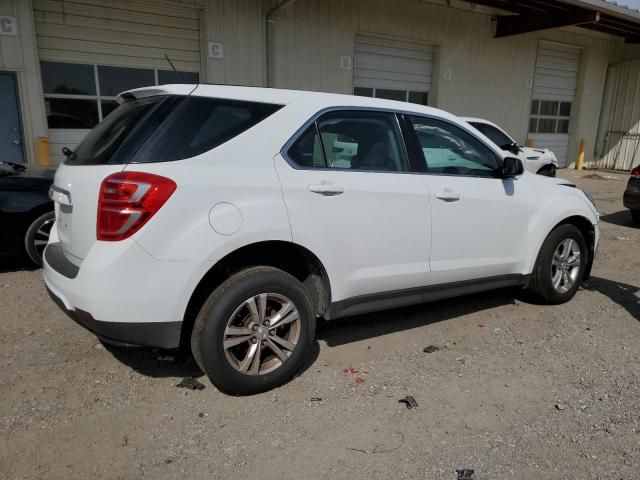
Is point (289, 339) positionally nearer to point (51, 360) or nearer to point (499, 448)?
point (499, 448)

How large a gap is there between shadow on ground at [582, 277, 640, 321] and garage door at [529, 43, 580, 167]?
1364 centimetres

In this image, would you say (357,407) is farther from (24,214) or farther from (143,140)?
(24,214)

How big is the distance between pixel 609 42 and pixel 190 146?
21.3m

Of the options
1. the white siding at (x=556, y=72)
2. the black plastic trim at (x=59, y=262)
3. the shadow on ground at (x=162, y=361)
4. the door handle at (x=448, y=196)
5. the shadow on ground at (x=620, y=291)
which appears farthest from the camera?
the white siding at (x=556, y=72)

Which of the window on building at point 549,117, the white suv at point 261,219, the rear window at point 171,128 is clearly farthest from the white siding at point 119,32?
the window on building at point 549,117

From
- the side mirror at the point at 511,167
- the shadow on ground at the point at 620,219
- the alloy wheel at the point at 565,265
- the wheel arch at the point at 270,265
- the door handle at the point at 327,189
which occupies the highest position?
the side mirror at the point at 511,167

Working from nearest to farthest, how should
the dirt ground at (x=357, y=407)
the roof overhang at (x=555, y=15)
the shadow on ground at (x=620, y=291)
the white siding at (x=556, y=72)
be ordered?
the dirt ground at (x=357, y=407)
the shadow on ground at (x=620, y=291)
the roof overhang at (x=555, y=15)
the white siding at (x=556, y=72)

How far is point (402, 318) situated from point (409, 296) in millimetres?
744

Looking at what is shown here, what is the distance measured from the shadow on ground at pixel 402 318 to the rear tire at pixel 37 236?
3.16m

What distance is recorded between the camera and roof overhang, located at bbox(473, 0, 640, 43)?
13.7 meters

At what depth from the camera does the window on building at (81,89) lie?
369 inches

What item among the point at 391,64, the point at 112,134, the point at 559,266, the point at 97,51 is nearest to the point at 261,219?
the point at 112,134

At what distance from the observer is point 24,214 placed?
5.20m

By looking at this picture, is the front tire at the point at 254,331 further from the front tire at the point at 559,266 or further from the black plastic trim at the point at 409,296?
the front tire at the point at 559,266
